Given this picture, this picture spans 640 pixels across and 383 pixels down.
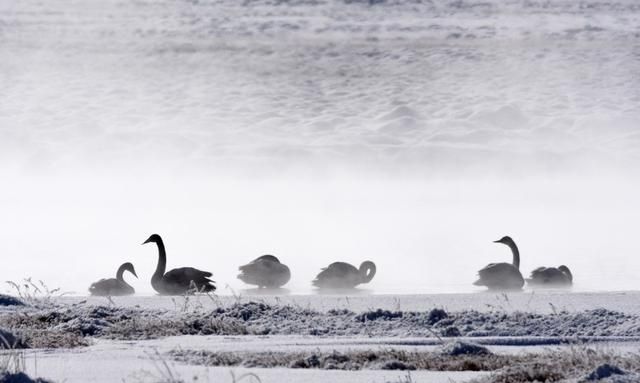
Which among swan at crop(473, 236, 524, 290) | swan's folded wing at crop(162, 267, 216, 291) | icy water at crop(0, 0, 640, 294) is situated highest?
icy water at crop(0, 0, 640, 294)

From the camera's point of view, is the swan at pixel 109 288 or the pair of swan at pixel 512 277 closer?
the swan at pixel 109 288

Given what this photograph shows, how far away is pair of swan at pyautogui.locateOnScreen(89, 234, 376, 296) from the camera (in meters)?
15.0

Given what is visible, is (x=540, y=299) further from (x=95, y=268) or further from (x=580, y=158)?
(x=580, y=158)

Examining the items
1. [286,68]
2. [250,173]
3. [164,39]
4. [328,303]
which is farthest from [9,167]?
[328,303]

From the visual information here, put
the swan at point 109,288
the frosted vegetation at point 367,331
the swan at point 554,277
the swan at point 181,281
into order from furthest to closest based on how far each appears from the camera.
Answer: the swan at point 554,277 → the swan at point 181,281 → the swan at point 109,288 → the frosted vegetation at point 367,331

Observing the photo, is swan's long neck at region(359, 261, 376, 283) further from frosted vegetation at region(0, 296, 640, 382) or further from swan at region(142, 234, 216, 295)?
frosted vegetation at region(0, 296, 640, 382)

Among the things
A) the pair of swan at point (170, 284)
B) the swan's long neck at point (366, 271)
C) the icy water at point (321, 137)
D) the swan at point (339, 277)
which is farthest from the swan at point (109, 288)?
the swan's long neck at point (366, 271)

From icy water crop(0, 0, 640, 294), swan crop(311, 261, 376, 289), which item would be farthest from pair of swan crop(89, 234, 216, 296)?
swan crop(311, 261, 376, 289)

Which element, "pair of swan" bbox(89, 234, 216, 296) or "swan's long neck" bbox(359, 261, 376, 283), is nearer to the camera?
"pair of swan" bbox(89, 234, 216, 296)

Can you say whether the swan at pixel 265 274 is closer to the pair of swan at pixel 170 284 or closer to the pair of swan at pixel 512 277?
the pair of swan at pixel 170 284

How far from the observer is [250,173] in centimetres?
4059

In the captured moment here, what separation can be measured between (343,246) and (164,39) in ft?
135

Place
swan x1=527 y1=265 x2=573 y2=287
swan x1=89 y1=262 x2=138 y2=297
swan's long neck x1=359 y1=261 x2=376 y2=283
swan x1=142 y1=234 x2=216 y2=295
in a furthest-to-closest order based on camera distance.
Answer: swan's long neck x1=359 y1=261 x2=376 y2=283 < swan x1=527 y1=265 x2=573 y2=287 < swan x1=142 y1=234 x2=216 y2=295 < swan x1=89 y1=262 x2=138 y2=297

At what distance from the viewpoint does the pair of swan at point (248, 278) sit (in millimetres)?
15047
